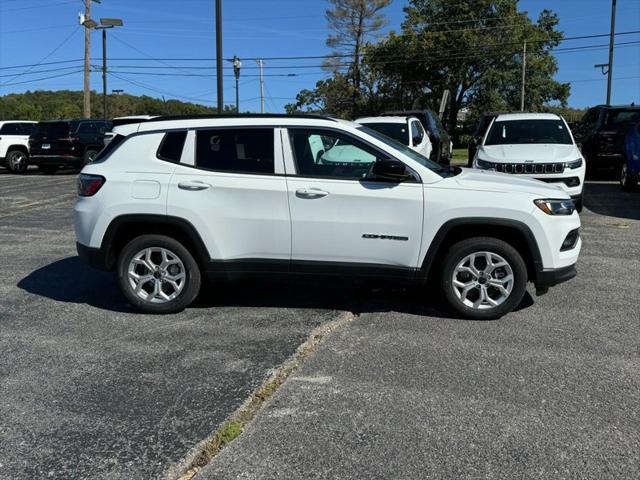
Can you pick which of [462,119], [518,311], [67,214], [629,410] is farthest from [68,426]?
[462,119]

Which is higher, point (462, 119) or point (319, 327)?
point (462, 119)

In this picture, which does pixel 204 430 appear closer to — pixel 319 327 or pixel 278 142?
pixel 319 327

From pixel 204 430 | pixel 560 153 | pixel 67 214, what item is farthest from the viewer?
pixel 67 214

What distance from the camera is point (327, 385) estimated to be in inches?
155

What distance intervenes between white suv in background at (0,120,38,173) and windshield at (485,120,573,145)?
16.6 meters

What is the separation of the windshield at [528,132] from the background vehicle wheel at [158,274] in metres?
7.12

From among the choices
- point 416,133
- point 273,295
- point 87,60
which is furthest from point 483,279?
point 87,60

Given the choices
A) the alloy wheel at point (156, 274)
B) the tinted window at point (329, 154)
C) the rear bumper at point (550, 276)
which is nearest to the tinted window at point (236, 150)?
the tinted window at point (329, 154)

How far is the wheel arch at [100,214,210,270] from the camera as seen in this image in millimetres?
5273

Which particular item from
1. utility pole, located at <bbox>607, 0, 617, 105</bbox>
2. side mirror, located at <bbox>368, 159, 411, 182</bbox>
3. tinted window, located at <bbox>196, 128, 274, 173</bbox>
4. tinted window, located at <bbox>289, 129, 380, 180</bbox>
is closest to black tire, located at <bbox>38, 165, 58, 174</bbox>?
tinted window, located at <bbox>196, 128, 274, 173</bbox>

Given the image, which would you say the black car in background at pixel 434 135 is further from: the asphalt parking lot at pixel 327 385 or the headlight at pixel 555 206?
the headlight at pixel 555 206

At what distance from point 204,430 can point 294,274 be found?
2.10 meters

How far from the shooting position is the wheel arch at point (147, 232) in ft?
17.3

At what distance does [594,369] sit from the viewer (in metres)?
4.14
